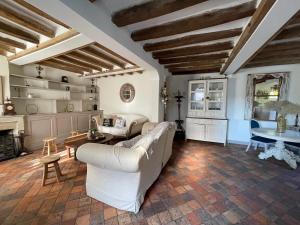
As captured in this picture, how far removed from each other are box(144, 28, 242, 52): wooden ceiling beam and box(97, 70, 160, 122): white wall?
1540mm

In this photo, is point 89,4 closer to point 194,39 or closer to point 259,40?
point 194,39

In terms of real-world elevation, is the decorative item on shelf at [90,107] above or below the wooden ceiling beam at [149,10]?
below

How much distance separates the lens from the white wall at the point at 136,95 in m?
4.75

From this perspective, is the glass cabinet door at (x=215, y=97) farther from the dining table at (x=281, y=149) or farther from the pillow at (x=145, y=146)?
the pillow at (x=145, y=146)

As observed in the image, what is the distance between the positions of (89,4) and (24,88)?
3933 millimetres

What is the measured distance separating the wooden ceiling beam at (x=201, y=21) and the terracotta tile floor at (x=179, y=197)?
7.59 feet

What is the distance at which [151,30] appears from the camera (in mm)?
2186

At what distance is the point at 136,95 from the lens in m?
5.32

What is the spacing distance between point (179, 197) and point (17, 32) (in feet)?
11.6

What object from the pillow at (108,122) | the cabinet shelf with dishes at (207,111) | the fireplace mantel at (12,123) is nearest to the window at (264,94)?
the cabinet shelf with dishes at (207,111)

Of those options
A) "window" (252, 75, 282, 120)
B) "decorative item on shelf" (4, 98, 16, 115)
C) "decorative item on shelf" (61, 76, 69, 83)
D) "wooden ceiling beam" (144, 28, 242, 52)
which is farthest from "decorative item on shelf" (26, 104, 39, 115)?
"window" (252, 75, 282, 120)

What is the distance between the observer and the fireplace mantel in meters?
3.41

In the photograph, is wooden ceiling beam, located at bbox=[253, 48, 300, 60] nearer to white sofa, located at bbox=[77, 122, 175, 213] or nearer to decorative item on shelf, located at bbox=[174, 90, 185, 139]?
decorative item on shelf, located at bbox=[174, 90, 185, 139]

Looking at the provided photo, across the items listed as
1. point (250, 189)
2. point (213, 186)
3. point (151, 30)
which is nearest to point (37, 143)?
point (151, 30)
